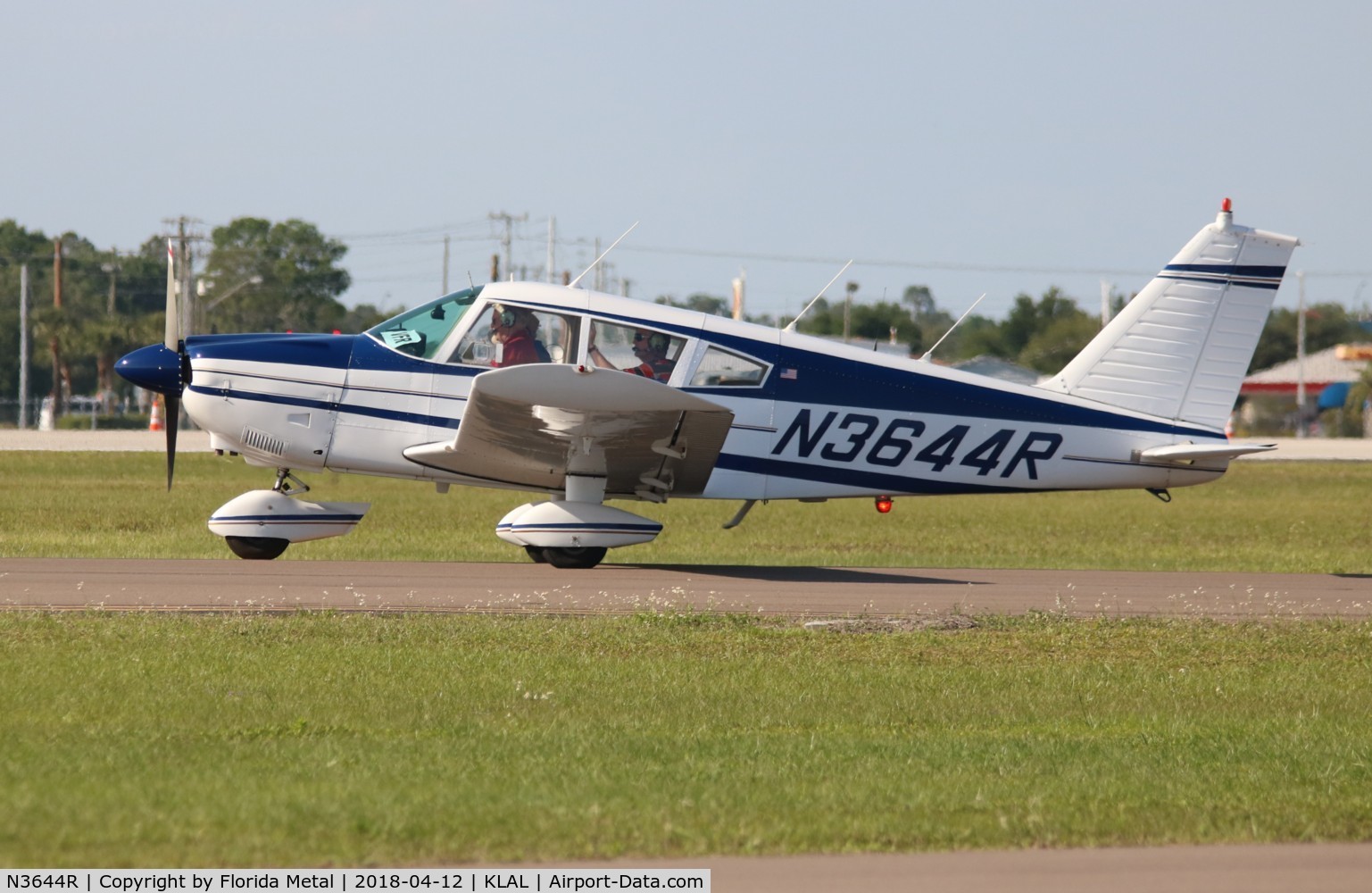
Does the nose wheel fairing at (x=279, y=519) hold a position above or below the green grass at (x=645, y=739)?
below

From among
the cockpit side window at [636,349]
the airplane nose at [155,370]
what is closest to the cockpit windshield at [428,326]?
the cockpit side window at [636,349]

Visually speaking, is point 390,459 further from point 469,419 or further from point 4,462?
point 4,462

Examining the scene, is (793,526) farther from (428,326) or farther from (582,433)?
(428,326)

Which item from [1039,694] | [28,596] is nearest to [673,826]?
[1039,694]

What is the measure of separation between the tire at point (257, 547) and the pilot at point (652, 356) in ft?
11.0

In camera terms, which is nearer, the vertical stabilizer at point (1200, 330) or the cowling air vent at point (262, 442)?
the cowling air vent at point (262, 442)

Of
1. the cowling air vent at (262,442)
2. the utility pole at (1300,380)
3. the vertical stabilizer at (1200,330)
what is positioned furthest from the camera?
the utility pole at (1300,380)

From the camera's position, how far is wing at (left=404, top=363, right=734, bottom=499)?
11555mm

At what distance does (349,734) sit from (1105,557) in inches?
502

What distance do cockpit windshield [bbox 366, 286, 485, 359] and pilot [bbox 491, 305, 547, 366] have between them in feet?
1.01

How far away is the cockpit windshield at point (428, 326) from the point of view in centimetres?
1287

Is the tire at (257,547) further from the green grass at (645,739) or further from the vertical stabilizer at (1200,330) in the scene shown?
the vertical stabilizer at (1200,330)

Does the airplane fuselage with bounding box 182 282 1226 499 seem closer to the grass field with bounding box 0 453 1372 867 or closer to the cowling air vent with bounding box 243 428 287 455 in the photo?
the cowling air vent with bounding box 243 428 287 455

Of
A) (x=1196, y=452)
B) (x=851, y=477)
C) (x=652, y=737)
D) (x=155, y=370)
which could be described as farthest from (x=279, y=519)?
(x=1196, y=452)
